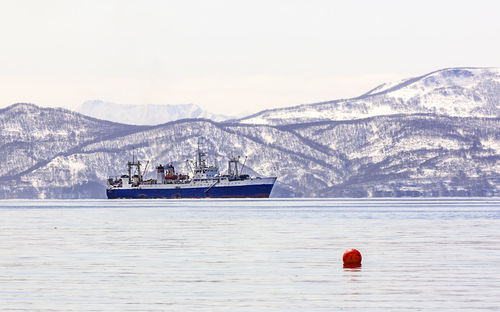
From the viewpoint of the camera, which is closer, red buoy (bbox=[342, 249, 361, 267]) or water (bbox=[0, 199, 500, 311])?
water (bbox=[0, 199, 500, 311])

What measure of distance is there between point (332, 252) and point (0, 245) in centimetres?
2610

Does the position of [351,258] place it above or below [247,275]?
above

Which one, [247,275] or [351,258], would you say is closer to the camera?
[247,275]

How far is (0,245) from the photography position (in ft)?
256

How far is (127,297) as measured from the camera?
4384 centimetres

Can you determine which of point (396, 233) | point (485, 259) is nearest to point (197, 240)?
point (396, 233)

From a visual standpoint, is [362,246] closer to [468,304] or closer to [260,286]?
[260,286]

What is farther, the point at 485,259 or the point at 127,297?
the point at 485,259

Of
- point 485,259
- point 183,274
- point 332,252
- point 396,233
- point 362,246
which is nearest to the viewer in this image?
point 183,274

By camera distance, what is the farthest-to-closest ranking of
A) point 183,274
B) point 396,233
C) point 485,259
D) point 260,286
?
1. point 396,233
2. point 485,259
3. point 183,274
4. point 260,286

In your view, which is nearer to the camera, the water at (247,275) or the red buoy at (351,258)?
the water at (247,275)

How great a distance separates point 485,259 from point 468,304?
22.5 meters

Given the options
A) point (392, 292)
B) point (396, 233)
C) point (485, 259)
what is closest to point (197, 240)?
point (396, 233)

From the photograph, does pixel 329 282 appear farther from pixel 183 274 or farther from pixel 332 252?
pixel 332 252
